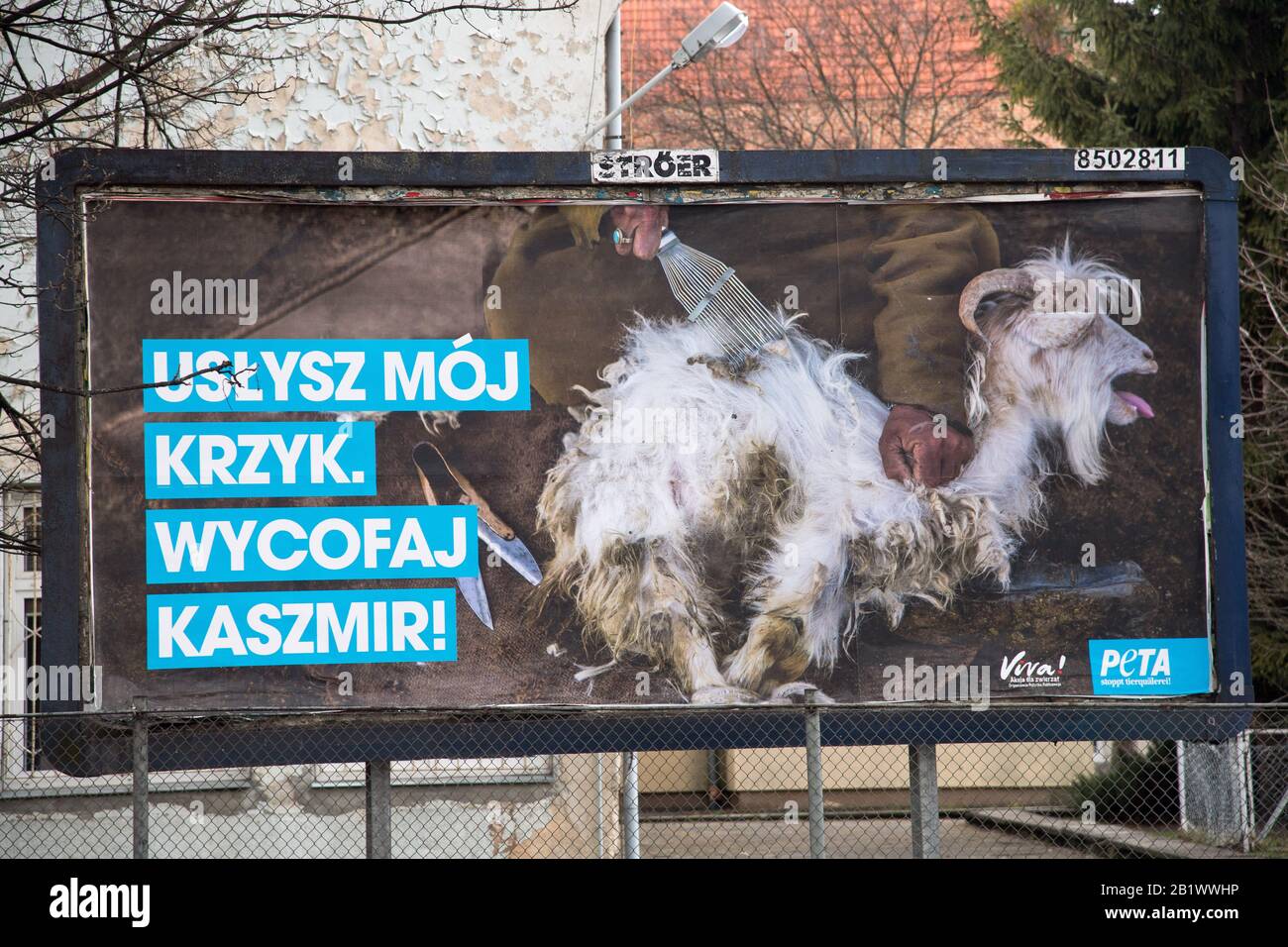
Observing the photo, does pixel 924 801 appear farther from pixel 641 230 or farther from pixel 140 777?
pixel 140 777

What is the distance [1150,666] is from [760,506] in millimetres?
2089

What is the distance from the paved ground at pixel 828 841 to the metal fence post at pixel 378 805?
5900 millimetres

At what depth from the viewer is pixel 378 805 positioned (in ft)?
21.4

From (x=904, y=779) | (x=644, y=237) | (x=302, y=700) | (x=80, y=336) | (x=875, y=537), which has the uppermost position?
(x=644, y=237)

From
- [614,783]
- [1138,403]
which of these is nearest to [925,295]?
[1138,403]

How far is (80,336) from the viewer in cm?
625

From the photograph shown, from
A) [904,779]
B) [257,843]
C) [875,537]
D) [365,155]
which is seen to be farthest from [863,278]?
[904,779]

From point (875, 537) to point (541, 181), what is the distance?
2361mm

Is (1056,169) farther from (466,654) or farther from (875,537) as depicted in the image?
(466,654)

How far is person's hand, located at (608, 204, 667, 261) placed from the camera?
6559mm

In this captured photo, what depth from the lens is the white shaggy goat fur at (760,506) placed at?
21.2 feet

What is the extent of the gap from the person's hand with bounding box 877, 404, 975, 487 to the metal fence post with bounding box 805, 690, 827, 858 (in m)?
1.23
